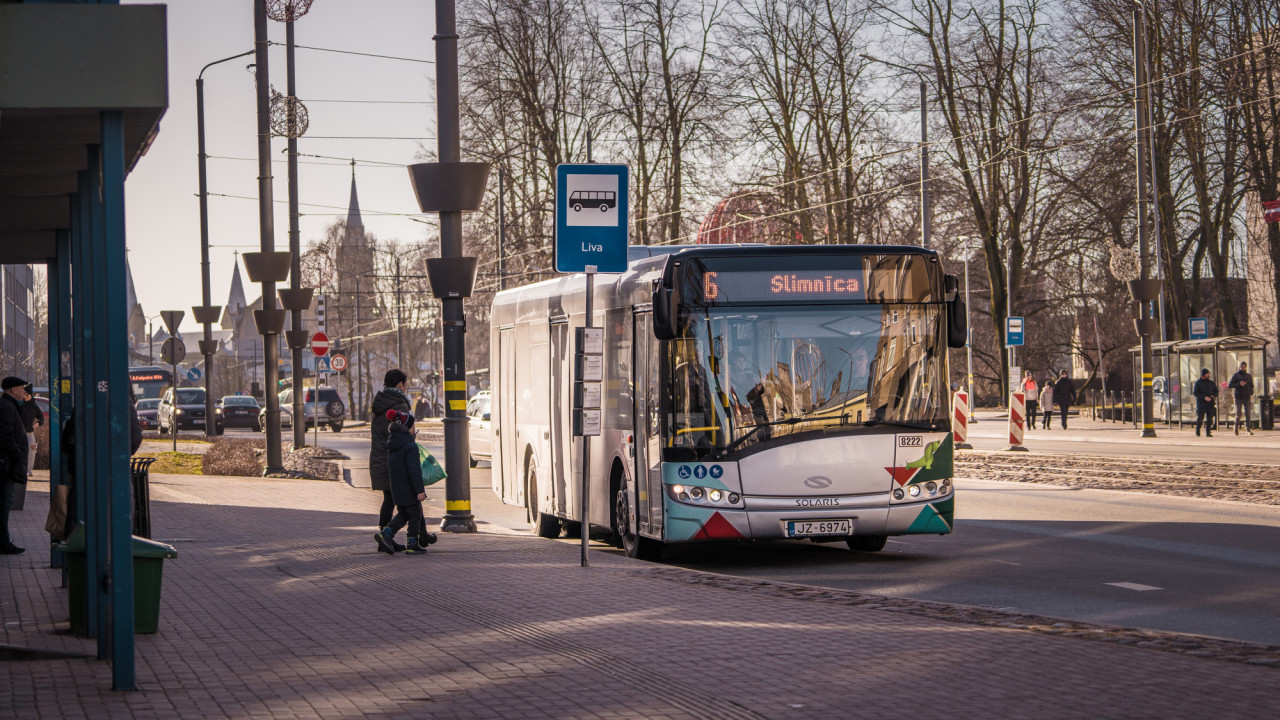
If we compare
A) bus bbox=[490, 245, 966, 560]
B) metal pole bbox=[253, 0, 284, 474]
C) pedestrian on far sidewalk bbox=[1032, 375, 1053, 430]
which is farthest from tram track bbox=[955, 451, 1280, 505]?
pedestrian on far sidewalk bbox=[1032, 375, 1053, 430]

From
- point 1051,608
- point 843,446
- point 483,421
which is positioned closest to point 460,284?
point 843,446

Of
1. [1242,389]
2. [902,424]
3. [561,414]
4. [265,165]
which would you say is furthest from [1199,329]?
[902,424]

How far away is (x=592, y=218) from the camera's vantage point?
12.3 metres

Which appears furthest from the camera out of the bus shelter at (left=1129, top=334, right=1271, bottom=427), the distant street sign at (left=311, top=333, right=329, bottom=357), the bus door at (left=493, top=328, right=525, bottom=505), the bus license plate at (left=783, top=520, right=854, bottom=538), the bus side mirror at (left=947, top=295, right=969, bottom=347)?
the bus shelter at (left=1129, top=334, right=1271, bottom=427)

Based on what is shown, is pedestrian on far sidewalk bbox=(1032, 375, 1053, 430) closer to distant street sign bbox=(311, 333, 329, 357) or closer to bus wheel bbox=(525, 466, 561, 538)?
distant street sign bbox=(311, 333, 329, 357)

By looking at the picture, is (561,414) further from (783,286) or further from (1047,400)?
(1047,400)

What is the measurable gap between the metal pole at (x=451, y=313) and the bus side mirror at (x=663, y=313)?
12.6ft

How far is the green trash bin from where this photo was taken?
879 centimetres

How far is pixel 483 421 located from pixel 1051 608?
890 inches

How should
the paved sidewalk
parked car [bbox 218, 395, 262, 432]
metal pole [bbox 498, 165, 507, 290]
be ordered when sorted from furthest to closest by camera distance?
parked car [bbox 218, 395, 262, 432] < metal pole [bbox 498, 165, 507, 290] < the paved sidewalk

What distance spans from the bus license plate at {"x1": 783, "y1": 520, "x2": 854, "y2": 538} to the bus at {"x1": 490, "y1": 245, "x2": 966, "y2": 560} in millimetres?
12

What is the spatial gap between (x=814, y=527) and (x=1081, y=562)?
89.1 inches

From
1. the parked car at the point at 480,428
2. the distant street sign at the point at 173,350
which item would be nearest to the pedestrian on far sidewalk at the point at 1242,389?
the parked car at the point at 480,428

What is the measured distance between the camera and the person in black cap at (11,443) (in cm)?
1492
